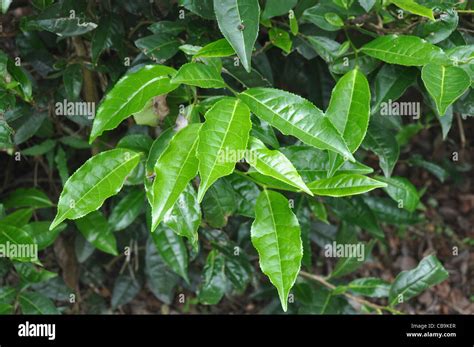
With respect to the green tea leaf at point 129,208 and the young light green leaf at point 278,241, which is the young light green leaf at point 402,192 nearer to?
the young light green leaf at point 278,241

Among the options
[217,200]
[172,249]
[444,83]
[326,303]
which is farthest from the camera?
[326,303]

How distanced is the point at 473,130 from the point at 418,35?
154cm

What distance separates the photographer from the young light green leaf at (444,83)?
1254 mm

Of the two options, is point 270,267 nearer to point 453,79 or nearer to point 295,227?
point 295,227

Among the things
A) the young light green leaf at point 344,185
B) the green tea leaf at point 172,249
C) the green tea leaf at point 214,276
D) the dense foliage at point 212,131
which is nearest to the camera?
the dense foliage at point 212,131

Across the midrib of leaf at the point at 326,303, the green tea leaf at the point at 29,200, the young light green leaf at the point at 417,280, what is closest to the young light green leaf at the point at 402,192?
the young light green leaf at the point at 417,280

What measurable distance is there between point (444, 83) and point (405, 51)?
147mm

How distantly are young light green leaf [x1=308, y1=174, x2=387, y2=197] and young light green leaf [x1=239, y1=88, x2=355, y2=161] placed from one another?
0.74 ft

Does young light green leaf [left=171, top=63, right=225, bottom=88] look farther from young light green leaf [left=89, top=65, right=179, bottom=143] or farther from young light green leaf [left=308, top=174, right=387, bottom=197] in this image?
young light green leaf [left=308, top=174, right=387, bottom=197]

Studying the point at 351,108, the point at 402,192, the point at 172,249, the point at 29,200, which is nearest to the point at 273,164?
the point at 351,108

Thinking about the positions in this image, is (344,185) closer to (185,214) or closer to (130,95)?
(185,214)

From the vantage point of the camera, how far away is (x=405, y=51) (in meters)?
1.38

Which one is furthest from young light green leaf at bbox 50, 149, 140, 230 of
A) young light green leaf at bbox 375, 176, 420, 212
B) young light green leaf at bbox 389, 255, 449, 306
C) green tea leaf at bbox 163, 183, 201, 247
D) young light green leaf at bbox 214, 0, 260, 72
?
young light green leaf at bbox 389, 255, 449, 306

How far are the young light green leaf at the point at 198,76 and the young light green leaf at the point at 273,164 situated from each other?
158 mm
